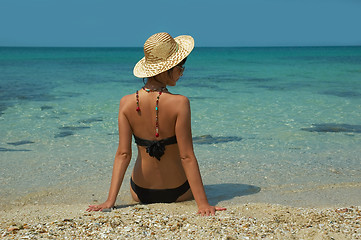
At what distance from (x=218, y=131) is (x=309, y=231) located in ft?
16.5

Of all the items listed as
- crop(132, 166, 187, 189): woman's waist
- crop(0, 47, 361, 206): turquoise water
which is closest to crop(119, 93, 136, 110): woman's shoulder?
crop(132, 166, 187, 189): woman's waist

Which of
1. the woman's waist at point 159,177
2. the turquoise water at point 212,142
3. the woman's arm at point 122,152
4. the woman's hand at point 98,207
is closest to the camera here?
the woman's hand at point 98,207

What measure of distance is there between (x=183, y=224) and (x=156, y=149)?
0.77 metres

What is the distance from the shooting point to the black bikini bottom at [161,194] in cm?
383

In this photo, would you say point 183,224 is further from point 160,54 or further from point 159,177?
point 160,54

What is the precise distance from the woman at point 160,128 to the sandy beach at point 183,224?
0.79ft

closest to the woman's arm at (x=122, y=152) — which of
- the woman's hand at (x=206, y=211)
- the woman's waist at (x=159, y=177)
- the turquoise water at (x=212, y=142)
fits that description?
the woman's waist at (x=159, y=177)

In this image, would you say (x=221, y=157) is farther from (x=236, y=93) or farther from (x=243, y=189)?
(x=236, y=93)

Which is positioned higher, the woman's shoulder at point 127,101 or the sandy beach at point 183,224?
the woman's shoulder at point 127,101

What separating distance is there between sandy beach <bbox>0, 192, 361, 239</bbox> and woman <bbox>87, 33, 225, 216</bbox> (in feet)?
0.79

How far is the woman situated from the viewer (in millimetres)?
3479

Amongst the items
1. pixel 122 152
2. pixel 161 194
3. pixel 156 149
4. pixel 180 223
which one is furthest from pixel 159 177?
pixel 180 223

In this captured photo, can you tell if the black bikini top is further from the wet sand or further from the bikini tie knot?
the wet sand

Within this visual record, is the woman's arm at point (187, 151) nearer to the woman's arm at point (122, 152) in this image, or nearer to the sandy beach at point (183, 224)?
the sandy beach at point (183, 224)
